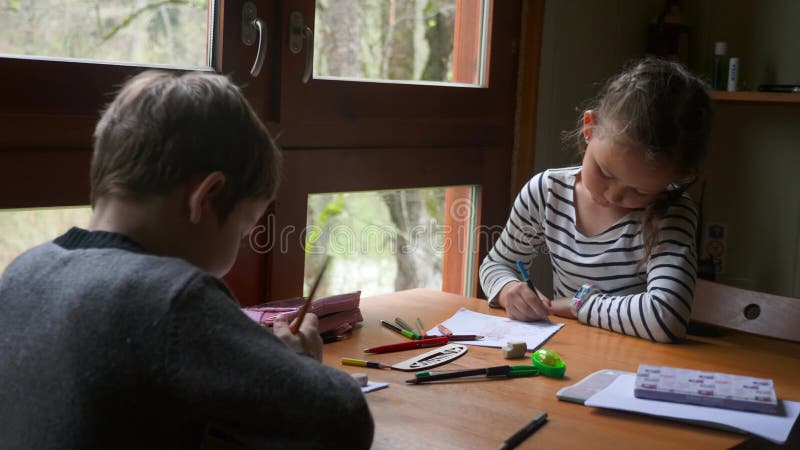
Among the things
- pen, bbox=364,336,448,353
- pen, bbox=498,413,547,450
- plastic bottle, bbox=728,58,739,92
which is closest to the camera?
pen, bbox=498,413,547,450

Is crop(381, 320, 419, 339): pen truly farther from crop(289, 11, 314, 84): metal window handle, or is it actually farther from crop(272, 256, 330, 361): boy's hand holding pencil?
crop(289, 11, 314, 84): metal window handle

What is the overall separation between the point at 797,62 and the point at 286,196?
71.3 inches

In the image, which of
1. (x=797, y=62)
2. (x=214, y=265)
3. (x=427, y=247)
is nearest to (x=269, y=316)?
(x=214, y=265)

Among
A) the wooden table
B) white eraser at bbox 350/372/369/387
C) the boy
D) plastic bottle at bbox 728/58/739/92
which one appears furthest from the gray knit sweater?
plastic bottle at bbox 728/58/739/92

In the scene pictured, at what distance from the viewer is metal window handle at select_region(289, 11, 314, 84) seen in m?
1.93

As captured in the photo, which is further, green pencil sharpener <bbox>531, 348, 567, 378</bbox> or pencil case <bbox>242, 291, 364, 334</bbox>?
pencil case <bbox>242, 291, 364, 334</bbox>

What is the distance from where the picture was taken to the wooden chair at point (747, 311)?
1.70 meters

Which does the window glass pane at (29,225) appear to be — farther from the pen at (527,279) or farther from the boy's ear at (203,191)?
the pen at (527,279)

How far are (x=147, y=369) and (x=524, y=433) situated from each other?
49cm

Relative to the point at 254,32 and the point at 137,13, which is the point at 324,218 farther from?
the point at 137,13

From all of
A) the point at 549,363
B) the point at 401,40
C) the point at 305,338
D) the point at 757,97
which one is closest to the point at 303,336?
the point at 305,338

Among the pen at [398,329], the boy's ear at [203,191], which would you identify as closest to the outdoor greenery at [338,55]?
the pen at [398,329]

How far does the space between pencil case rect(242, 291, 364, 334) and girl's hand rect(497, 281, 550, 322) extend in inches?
11.8

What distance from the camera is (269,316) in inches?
57.0
